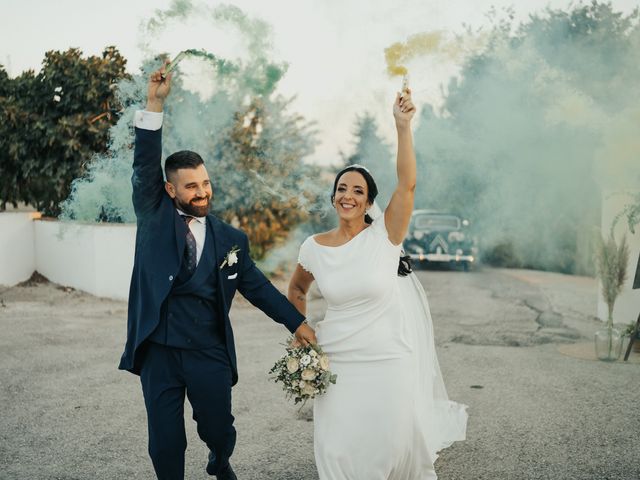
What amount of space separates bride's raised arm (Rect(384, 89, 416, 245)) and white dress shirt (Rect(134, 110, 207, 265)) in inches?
42.5

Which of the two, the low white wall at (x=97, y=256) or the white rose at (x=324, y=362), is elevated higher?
the white rose at (x=324, y=362)

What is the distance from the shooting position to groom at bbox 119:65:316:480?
374 centimetres

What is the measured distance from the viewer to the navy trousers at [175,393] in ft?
12.3

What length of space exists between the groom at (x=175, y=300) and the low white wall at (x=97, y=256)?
30.8ft

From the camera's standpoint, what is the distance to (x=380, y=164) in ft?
124

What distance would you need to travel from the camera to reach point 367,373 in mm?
3904

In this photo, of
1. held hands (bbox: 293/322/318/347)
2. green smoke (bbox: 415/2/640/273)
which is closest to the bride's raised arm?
held hands (bbox: 293/322/318/347)

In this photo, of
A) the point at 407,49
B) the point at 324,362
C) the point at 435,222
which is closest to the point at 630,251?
the point at 407,49

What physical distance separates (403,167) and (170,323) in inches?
60.2

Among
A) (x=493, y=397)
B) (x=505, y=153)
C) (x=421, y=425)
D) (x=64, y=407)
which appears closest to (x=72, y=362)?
(x=64, y=407)

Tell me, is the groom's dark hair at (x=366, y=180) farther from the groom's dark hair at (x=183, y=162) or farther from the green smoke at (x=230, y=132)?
the green smoke at (x=230, y=132)

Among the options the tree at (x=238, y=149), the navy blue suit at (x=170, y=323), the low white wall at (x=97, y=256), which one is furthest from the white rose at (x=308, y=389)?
Result: the tree at (x=238, y=149)

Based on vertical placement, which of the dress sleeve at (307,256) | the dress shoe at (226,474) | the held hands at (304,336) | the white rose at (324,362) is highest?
the dress sleeve at (307,256)

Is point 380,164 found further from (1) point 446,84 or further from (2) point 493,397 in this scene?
(2) point 493,397
